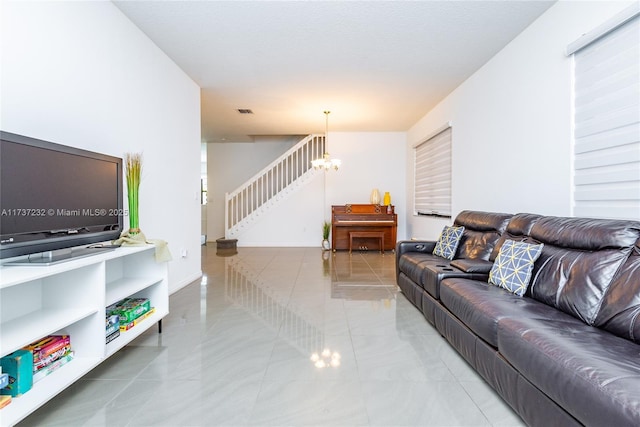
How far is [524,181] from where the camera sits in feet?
9.78

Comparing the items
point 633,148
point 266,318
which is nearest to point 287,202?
point 266,318

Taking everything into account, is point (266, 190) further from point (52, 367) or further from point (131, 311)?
point (52, 367)

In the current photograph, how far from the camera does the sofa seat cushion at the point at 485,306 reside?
1656mm

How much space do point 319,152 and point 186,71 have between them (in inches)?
166

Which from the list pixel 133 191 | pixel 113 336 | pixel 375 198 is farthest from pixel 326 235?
pixel 113 336

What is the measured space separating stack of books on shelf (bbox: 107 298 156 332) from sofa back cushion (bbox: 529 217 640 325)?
104 inches

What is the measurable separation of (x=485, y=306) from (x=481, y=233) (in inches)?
59.6

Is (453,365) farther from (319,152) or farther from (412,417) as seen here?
(319,152)

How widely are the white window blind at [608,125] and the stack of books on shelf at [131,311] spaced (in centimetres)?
329

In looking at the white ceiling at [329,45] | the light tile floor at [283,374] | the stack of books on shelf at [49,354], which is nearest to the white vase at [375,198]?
the white ceiling at [329,45]

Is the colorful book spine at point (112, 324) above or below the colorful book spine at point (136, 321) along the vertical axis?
above

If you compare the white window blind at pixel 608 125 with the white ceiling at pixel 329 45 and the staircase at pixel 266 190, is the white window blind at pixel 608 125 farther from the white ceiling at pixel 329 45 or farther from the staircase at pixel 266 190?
the staircase at pixel 266 190

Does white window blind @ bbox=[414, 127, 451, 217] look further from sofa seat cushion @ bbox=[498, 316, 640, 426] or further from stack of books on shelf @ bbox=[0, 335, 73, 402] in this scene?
stack of books on shelf @ bbox=[0, 335, 73, 402]


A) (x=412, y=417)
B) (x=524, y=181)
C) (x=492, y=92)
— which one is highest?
(x=492, y=92)
